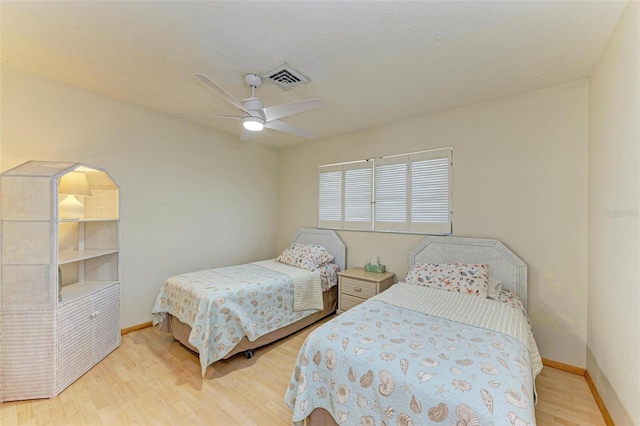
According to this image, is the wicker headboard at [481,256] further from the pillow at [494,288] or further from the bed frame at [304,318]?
the bed frame at [304,318]

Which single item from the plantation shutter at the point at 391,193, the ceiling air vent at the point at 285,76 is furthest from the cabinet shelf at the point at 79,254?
the plantation shutter at the point at 391,193

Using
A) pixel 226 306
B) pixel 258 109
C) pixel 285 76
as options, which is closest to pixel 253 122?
pixel 258 109

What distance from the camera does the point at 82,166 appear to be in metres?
2.31

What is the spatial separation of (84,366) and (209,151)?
270 cm

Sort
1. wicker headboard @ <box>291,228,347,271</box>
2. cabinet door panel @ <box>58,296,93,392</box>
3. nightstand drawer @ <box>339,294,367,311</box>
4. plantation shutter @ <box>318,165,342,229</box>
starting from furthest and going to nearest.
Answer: plantation shutter @ <box>318,165,342,229</box> < wicker headboard @ <box>291,228,347,271</box> < nightstand drawer @ <box>339,294,367,311</box> < cabinet door panel @ <box>58,296,93,392</box>

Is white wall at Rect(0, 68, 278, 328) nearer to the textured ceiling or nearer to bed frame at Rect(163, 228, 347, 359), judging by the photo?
the textured ceiling

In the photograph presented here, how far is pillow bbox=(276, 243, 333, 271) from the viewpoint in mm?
3490

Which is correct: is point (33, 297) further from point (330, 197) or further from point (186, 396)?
point (330, 197)

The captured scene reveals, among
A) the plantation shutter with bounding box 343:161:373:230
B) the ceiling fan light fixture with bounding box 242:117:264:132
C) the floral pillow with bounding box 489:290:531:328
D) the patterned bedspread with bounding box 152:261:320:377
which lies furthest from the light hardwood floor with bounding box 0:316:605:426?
the ceiling fan light fixture with bounding box 242:117:264:132

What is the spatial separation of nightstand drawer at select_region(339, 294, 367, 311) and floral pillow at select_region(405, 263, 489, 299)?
0.74 meters

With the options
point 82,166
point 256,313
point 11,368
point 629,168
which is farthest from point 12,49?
point 629,168

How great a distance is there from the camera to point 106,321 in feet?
8.30

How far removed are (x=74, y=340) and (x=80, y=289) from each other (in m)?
0.51

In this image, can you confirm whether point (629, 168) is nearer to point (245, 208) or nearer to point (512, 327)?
point (512, 327)
